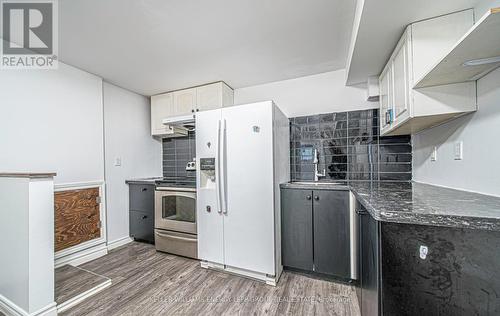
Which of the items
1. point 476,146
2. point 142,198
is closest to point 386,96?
point 476,146

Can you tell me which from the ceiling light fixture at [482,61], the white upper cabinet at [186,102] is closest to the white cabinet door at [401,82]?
the ceiling light fixture at [482,61]

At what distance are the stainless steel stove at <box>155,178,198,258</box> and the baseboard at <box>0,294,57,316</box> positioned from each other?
1.10m

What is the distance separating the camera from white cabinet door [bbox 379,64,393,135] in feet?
5.77

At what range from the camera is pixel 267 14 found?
1.54 metres

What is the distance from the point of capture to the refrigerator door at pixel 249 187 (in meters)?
1.85

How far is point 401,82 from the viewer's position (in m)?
1.46

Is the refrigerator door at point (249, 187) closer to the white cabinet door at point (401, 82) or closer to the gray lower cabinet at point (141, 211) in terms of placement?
the white cabinet door at point (401, 82)

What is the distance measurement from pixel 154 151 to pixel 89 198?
1230 mm

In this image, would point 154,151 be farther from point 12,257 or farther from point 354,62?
point 354,62

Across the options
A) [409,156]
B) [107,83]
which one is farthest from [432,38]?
[107,83]

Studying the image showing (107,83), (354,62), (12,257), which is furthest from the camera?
(107,83)

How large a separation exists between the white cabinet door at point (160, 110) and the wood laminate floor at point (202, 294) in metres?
1.98

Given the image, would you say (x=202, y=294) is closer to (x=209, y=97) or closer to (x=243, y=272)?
(x=243, y=272)

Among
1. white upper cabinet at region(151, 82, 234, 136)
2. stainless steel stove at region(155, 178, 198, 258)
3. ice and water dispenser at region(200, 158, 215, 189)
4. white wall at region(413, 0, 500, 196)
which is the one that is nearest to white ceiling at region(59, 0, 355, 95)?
white upper cabinet at region(151, 82, 234, 136)
